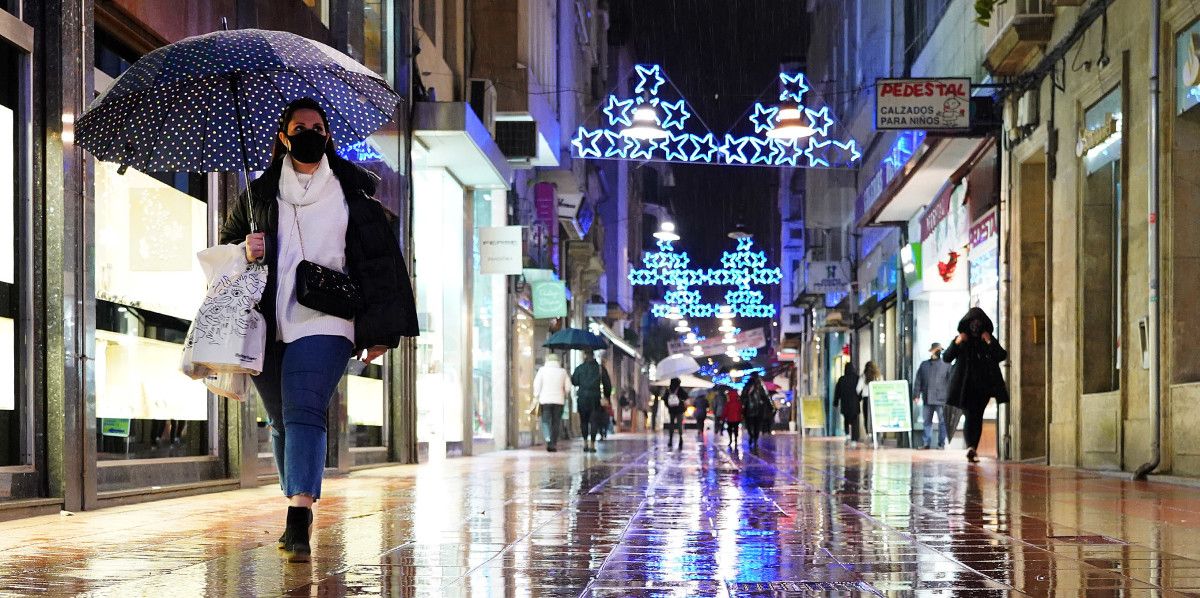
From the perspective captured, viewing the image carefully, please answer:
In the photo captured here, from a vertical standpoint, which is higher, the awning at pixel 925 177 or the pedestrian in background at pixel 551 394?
the awning at pixel 925 177

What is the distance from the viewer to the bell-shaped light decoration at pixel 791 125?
82.6ft

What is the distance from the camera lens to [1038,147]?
19094 mm

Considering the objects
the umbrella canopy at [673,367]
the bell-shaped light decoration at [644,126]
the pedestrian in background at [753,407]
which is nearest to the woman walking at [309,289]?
the bell-shaped light decoration at [644,126]

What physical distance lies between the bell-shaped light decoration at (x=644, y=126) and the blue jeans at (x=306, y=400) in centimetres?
1913

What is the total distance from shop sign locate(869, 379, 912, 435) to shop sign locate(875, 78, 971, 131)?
757 centimetres

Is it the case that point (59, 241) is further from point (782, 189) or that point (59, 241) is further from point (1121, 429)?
point (782, 189)

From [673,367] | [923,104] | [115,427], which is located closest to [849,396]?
[673,367]

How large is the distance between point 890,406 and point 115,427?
733 inches

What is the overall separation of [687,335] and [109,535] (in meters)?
90.6

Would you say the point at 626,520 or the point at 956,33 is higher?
the point at 956,33

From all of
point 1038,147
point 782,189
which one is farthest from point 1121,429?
point 782,189

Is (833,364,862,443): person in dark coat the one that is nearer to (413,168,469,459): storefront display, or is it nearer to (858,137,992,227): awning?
(858,137,992,227): awning

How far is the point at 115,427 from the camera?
10.4 m

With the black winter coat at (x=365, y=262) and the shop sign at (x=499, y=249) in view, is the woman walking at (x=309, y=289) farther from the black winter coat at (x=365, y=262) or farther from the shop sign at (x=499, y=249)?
the shop sign at (x=499, y=249)
